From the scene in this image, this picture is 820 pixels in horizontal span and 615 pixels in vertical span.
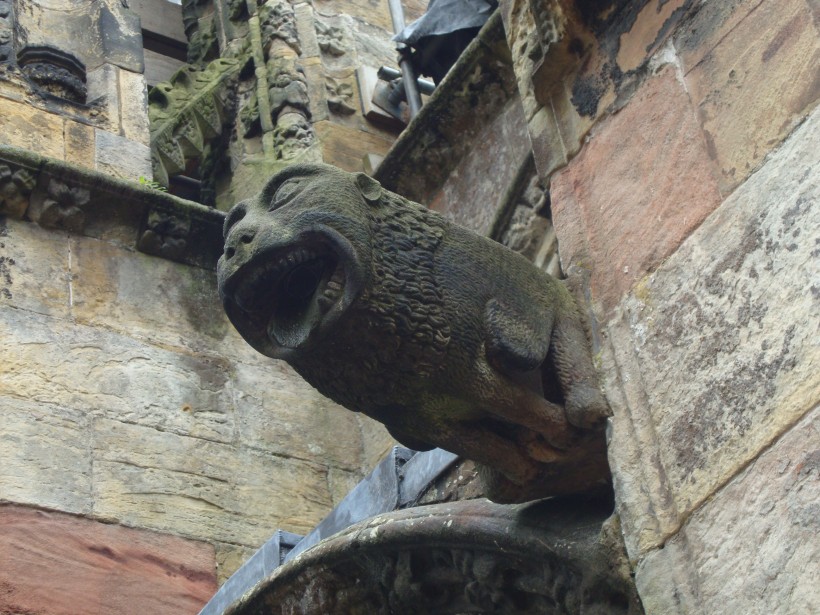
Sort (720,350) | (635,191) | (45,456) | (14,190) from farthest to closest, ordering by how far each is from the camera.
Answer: (14,190), (45,456), (635,191), (720,350)

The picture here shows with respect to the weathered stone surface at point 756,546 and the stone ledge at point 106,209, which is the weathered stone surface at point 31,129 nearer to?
the stone ledge at point 106,209

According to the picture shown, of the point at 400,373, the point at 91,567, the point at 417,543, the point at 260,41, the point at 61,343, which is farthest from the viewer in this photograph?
the point at 260,41

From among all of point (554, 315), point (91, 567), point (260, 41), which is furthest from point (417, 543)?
point (260, 41)

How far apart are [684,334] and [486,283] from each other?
1.43 feet

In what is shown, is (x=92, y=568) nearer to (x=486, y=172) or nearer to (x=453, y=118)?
(x=486, y=172)

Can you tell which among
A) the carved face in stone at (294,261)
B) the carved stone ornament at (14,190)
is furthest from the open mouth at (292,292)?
the carved stone ornament at (14,190)

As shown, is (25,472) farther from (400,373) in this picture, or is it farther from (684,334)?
(684,334)

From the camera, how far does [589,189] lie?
3.70 m

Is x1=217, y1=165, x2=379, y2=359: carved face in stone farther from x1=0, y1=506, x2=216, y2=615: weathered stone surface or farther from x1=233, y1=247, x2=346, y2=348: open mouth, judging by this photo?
x1=0, y1=506, x2=216, y2=615: weathered stone surface

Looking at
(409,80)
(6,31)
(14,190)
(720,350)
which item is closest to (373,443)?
(14,190)

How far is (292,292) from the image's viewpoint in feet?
11.0

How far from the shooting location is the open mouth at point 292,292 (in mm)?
3219

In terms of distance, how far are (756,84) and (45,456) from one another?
10.9ft

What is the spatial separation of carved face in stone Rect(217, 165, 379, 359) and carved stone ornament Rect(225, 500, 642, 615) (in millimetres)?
629
